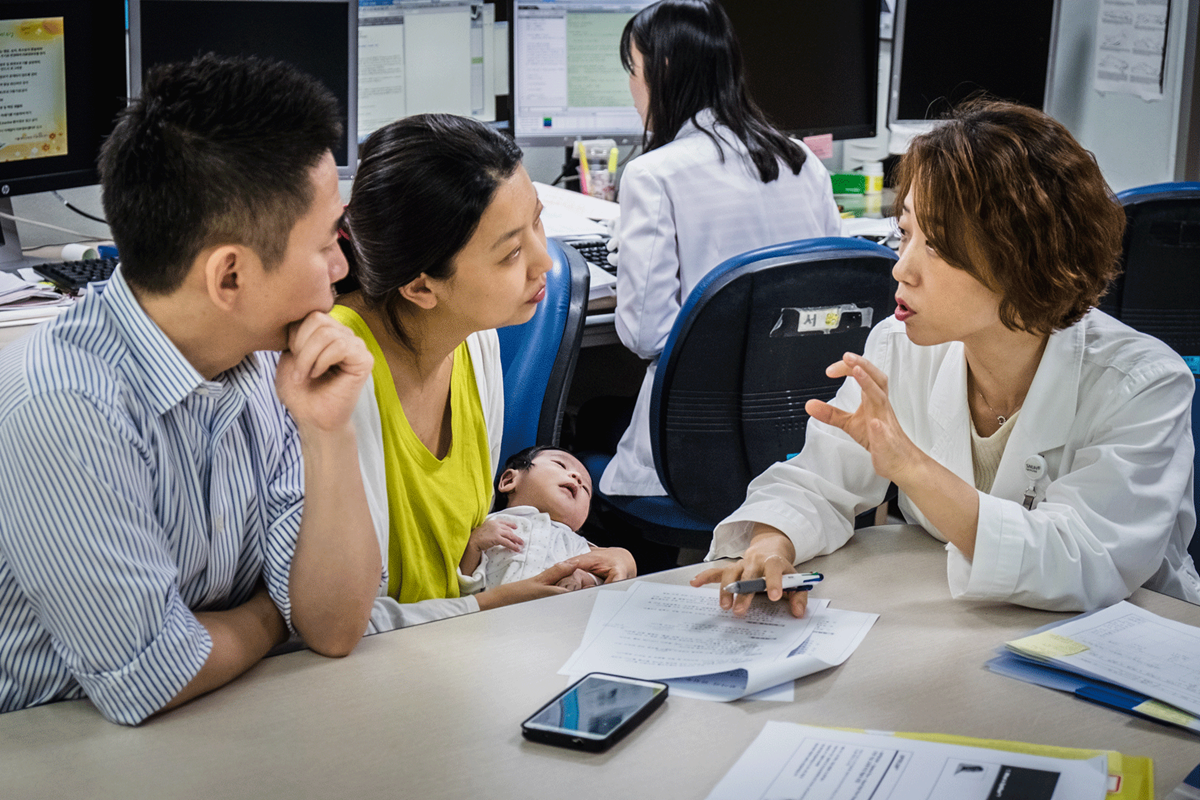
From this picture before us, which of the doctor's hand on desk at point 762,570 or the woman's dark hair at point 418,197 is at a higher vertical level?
the woman's dark hair at point 418,197

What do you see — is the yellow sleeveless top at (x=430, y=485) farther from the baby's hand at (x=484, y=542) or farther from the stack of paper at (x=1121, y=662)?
the stack of paper at (x=1121, y=662)

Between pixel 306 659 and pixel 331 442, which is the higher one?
pixel 331 442

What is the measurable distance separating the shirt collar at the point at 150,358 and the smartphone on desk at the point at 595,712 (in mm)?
431

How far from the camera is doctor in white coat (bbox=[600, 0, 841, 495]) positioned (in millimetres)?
2363

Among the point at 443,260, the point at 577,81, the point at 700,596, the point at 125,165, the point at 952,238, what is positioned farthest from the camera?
the point at 577,81

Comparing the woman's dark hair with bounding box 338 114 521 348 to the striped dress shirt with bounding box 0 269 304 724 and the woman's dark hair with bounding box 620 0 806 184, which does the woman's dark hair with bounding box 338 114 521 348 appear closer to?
the striped dress shirt with bounding box 0 269 304 724

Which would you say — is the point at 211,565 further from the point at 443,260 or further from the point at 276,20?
the point at 276,20

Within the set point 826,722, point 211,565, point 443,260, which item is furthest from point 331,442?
point 826,722

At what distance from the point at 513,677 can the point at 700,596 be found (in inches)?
10.2

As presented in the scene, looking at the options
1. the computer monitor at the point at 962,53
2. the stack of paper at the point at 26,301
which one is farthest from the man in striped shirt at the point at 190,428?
the computer monitor at the point at 962,53

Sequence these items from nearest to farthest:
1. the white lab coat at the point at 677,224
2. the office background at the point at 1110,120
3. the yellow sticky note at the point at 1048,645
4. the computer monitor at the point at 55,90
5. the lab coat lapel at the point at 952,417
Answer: the yellow sticky note at the point at 1048,645, the lab coat lapel at the point at 952,417, the computer monitor at the point at 55,90, the white lab coat at the point at 677,224, the office background at the point at 1110,120

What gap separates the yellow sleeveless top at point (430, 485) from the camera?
148cm

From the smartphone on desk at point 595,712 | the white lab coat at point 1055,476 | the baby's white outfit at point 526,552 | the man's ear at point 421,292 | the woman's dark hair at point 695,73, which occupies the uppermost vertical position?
the woman's dark hair at point 695,73

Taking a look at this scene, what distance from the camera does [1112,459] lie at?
1.29m
